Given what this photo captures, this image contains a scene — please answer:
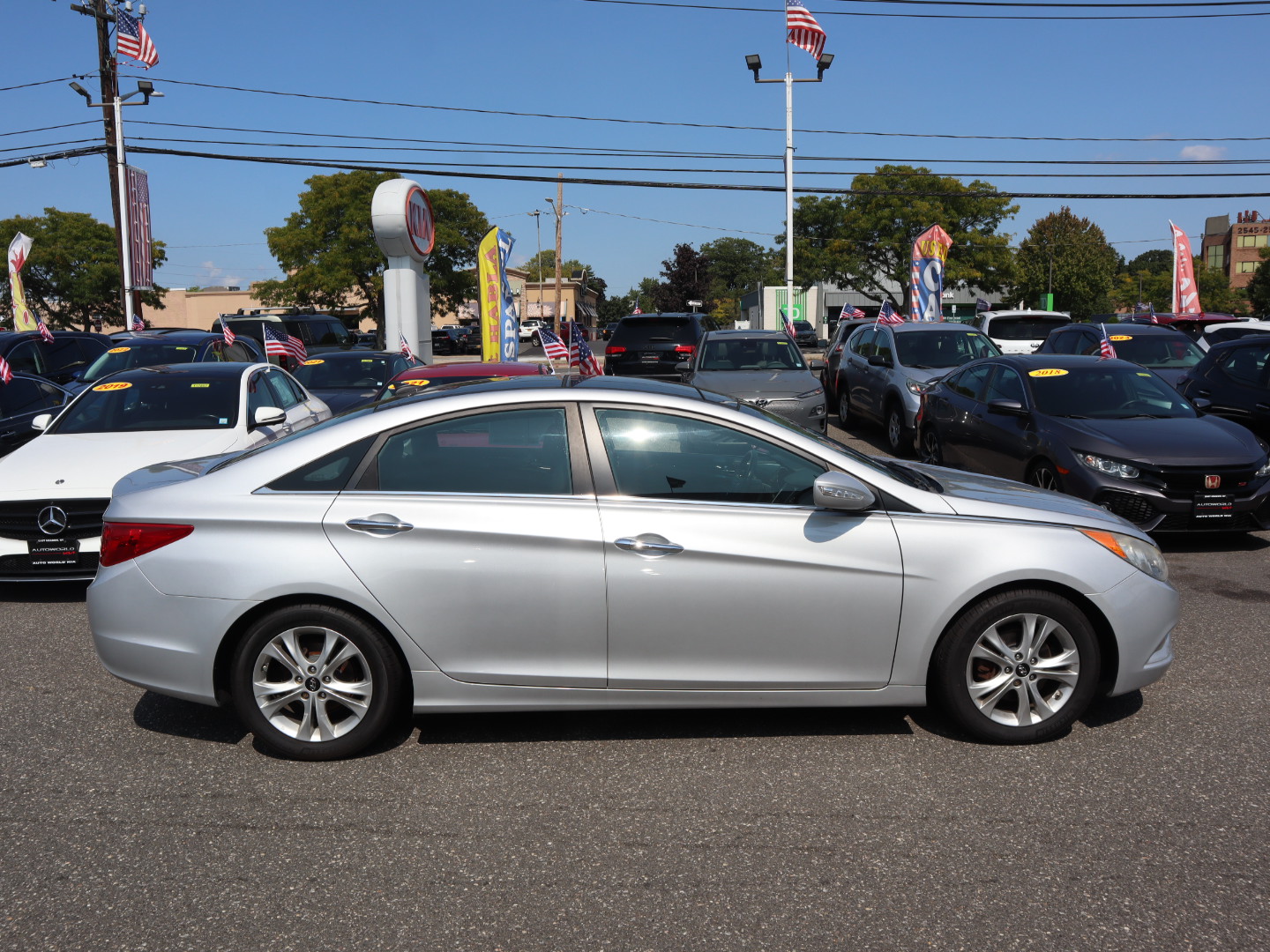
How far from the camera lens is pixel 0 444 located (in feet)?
34.3

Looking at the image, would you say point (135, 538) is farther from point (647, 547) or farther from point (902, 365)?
point (902, 365)

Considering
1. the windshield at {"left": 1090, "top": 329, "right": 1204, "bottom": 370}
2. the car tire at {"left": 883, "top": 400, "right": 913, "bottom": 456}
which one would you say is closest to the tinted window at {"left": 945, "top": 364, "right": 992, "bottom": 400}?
the car tire at {"left": 883, "top": 400, "right": 913, "bottom": 456}

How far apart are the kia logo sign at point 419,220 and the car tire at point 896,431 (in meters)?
11.3

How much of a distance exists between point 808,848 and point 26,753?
132 inches

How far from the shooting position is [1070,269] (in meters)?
67.7

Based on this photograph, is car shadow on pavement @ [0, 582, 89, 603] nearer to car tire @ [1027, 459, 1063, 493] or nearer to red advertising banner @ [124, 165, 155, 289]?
car tire @ [1027, 459, 1063, 493]

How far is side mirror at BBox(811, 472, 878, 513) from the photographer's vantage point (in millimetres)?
4188

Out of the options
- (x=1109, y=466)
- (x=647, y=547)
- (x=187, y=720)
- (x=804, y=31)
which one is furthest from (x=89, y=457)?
(x=804, y=31)

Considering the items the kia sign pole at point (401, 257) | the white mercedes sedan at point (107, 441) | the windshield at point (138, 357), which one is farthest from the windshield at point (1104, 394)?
the kia sign pole at point (401, 257)

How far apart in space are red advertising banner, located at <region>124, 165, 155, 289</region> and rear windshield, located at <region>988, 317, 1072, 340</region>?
2260 centimetres

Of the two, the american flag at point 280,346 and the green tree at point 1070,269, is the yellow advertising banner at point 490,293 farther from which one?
the green tree at point 1070,269

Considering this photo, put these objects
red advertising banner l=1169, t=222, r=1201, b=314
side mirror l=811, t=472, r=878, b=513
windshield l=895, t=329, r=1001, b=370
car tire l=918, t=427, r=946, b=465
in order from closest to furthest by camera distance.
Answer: side mirror l=811, t=472, r=878, b=513 → car tire l=918, t=427, r=946, b=465 → windshield l=895, t=329, r=1001, b=370 → red advertising banner l=1169, t=222, r=1201, b=314

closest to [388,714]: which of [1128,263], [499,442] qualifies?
[499,442]

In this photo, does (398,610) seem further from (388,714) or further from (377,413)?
(377,413)
